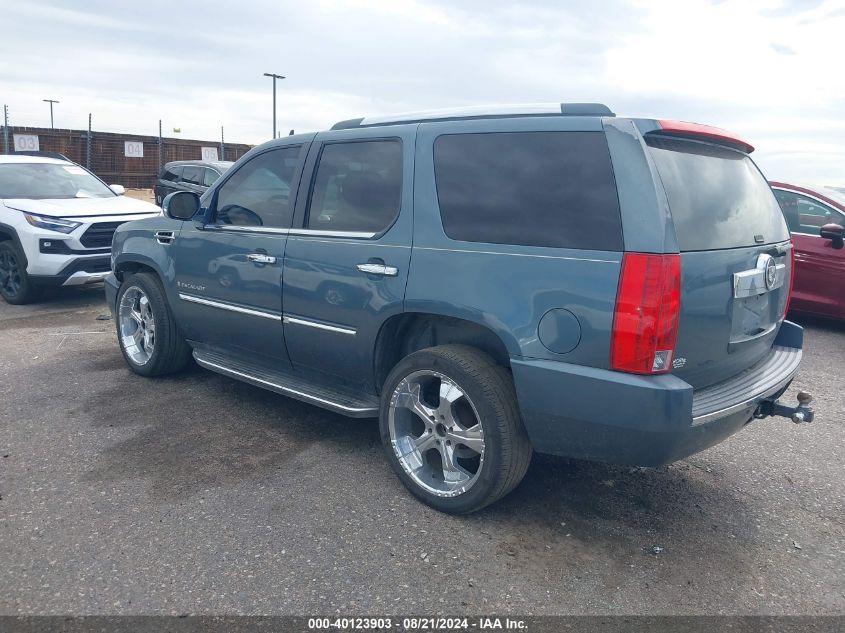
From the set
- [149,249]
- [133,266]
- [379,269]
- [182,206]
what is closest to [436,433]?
[379,269]

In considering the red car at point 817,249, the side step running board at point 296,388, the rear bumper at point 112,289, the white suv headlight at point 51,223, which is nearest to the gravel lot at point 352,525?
the side step running board at point 296,388

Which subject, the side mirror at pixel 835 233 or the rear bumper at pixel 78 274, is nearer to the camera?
the side mirror at pixel 835 233

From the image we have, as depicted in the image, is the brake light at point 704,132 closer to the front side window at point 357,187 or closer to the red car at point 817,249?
the front side window at point 357,187

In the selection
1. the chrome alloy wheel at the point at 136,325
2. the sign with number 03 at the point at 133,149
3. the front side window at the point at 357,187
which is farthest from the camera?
the sign with number 03 at the point at 133,149

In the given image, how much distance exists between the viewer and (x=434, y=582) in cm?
291

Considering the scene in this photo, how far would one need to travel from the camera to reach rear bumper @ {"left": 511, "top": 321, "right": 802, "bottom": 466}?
283 cm

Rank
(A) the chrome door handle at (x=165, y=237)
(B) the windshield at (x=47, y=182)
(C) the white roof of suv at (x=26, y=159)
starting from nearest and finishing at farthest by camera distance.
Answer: (A) the chrome door handle at (x=165, y=237)
(B) the windshield at (x=47, y=182)
(C) the white roof of suv at (x=26, y=159)

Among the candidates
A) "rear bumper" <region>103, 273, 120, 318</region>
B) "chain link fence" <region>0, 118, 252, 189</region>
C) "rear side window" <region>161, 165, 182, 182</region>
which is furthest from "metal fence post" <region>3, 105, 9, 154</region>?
"rear bumper" <region>103, 273, 120, 318</region>

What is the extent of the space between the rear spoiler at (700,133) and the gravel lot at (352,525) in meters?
1.82

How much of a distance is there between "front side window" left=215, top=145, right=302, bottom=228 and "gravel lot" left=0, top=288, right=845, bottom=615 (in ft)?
4.32

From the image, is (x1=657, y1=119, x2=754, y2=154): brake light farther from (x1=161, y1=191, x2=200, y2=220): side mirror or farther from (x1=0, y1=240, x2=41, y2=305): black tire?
(x1=0, y1=240, x2=41, y2=305): black tire

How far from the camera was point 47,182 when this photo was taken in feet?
30.3

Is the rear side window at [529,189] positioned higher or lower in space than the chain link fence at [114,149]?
lower

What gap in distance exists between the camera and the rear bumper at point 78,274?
8.08m
